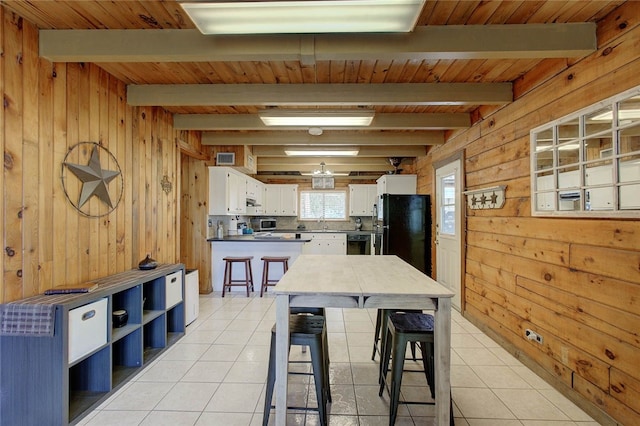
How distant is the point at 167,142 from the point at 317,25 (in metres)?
2.63

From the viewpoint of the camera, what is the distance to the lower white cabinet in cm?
182

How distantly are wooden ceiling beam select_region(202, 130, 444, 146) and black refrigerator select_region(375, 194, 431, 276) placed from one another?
3.37ft

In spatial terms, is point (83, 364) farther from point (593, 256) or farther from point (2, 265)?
point (593, 256)

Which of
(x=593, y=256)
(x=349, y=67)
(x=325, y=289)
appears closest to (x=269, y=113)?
(x=349, y=67)

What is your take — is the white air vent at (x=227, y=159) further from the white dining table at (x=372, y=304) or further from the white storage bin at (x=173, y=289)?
the white dining table at (x=372, y=304)

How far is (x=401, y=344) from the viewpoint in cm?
188

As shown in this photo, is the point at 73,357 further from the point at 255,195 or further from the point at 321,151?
the point at 255,195

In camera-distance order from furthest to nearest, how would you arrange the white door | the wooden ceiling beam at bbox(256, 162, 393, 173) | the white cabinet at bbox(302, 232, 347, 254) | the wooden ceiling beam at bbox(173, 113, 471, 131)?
1. the white cabinet at bbox(302, 232, 347, 254)
2. the wooden ceiling beam at bbox(256, 162, 393, 173)
3. the white door
4. the wooden ceiling beam at bbox(173, 113, 471, 131)

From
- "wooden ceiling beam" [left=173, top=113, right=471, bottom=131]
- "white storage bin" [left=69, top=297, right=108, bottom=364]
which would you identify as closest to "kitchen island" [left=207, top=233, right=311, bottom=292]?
"wooden ceiling beam" [left=173, top=113, right=471, bottom=131]

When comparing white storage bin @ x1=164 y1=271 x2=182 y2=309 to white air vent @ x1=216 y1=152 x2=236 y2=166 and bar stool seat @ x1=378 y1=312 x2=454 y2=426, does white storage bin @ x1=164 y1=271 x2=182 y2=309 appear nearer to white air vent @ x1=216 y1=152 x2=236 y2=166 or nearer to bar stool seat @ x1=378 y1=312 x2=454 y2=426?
bar stool seat @ x1=378 y1=312 x2=454 y2=426

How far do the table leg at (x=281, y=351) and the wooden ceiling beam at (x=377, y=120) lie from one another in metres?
2.52

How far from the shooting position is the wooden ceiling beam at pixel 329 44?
199 centimetres

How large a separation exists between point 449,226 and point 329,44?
11.0 ft

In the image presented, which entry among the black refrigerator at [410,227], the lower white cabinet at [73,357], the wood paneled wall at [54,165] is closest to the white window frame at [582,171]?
the black refrigerator at [410,227]
